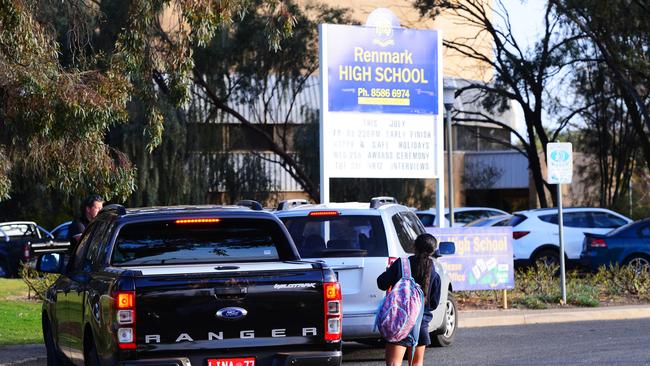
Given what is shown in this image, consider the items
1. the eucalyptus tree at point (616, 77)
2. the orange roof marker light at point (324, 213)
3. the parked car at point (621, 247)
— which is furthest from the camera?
the eucalyptus tree at point (616, 77)

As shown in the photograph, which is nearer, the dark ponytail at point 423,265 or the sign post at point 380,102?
the dark ponytail at point 423,265

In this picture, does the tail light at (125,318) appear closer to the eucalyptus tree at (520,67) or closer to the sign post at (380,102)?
the sign post at (380,102)

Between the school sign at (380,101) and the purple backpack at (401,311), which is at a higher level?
the school sign at (380,101)

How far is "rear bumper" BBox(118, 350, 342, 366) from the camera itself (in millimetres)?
7961

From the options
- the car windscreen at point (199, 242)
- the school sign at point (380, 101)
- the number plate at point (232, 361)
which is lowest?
the number plate at point (232, 361)

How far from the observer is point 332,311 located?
8438mm

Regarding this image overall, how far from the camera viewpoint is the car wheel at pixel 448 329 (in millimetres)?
14129

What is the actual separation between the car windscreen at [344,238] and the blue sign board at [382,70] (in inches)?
255

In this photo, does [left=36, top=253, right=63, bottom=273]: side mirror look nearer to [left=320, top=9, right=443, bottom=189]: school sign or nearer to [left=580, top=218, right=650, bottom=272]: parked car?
[left=320, top=9, right=443, bottom=189]: school sign

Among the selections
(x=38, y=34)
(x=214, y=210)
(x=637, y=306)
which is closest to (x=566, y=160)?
(x=637, y=306)

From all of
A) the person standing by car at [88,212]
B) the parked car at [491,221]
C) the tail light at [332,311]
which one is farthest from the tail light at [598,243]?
the tail light at [332,311]

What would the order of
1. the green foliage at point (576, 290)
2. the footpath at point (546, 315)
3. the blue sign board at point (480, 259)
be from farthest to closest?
the green foliage at point (576, 290) < the blue sign board at point (480, 259) < the footpath at point (546, 315)

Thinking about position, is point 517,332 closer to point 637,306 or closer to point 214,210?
point 637,306

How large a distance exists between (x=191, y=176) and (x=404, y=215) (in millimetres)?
23021
